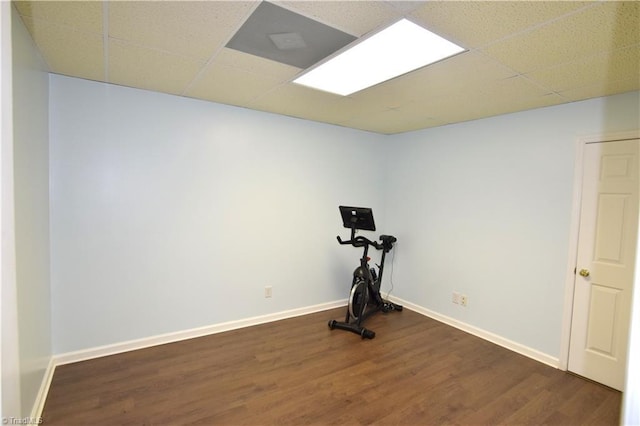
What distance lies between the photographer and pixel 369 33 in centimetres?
177

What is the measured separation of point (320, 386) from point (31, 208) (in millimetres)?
2377

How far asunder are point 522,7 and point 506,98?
147cm

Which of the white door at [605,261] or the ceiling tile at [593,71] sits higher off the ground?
the ceiling tile at [593,71]

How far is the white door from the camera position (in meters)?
2.52

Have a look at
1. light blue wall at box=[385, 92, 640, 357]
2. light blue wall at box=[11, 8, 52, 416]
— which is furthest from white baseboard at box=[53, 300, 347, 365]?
light blue wall at box=[385, 92, 640, 357]

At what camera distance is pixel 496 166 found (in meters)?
3.35

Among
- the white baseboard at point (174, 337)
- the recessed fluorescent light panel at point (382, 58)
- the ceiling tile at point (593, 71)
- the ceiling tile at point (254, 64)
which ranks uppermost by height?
the recessed fluorescent light panel at point (382, 58)

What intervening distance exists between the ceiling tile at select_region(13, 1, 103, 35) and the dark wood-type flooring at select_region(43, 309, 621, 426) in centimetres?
244

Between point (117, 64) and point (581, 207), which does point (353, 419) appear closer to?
point (581, 207)

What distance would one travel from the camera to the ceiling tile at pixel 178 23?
1.57 m

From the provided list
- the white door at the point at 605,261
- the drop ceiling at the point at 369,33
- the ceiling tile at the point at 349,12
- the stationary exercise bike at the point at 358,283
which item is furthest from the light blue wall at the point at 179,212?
the white door at the point at 605,261

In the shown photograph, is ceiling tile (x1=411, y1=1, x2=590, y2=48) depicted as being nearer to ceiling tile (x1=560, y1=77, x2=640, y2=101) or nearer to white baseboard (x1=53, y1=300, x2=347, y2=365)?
ceiling tile (x1=560, y1=77, x2=640, y2=101)

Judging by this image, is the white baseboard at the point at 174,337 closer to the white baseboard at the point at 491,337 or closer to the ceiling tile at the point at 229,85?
the white baseboard at the point at 491,337

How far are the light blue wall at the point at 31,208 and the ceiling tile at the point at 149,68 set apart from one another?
461 mm
